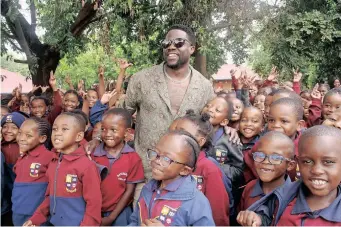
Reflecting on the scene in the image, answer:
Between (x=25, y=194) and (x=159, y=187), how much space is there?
57.4 inches

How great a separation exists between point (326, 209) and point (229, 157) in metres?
1.41

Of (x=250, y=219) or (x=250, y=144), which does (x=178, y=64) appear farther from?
(x=250, y=219)

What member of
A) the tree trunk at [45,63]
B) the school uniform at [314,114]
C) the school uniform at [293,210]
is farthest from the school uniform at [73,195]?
the tree trunk at [45,63]

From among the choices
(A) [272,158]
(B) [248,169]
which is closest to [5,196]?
(B) [248,169]

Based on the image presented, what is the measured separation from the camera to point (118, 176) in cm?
310

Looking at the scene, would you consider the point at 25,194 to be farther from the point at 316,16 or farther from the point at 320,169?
the point at 316,16

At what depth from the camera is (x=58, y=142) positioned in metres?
2.97

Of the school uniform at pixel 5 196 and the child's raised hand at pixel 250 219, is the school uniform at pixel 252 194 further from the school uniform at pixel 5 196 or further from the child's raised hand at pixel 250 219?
the school uniform at pixel 5 196

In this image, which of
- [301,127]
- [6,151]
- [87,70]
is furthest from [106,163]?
[87,70]

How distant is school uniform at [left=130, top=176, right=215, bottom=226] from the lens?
6.91ft

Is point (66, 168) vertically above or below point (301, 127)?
below

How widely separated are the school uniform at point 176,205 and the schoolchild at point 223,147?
2.99 ft

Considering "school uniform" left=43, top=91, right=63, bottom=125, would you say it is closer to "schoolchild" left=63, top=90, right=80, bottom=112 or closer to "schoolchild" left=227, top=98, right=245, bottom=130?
"schoolchild" left=63, top=90, right=80, bottom=112

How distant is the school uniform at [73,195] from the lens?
2750 millimetres
